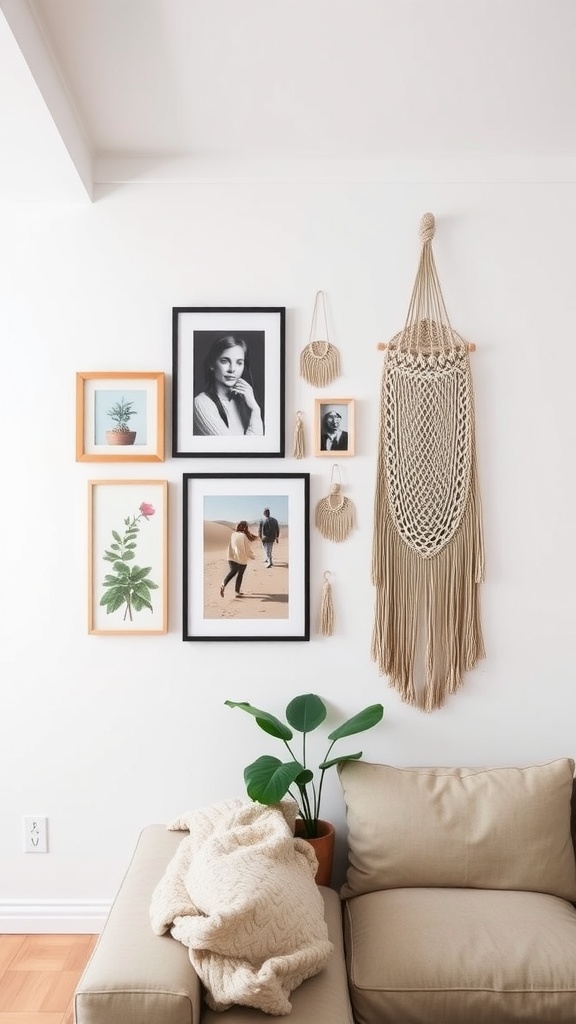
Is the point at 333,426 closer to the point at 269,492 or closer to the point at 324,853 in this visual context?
the point at 269,492

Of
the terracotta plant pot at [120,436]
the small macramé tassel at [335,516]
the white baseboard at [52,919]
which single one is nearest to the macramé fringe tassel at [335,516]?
the small macramé tassel at [335,516]

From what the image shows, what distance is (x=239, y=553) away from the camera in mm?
2514

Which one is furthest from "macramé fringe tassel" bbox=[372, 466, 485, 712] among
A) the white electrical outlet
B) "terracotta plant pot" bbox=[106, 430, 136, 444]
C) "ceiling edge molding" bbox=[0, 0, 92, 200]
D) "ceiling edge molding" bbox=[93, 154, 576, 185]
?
"ceiling edge molding" bbox=[0, 0, 92, 200]

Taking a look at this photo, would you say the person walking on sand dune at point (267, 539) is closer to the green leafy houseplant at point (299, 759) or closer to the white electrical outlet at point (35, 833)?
the green leafy houseplant at point (299, 759)

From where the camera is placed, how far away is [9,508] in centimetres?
253

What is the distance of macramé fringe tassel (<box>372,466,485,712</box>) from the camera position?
98.0 inches

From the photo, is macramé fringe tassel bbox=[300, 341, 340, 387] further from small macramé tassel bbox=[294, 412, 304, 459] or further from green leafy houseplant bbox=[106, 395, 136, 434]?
green leafy houseplant bbox=[106, 395, 136, 434]

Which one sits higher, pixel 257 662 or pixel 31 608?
pixel 31 608

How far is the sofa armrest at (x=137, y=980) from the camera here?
5.05ft

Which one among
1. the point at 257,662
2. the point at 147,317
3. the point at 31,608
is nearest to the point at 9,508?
the point at 31,608

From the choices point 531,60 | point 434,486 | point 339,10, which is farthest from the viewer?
point 434,486

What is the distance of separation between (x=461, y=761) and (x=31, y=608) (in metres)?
1.44

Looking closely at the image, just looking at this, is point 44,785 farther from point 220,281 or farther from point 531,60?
point 531,60

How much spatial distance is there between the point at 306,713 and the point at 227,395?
101cm
